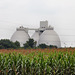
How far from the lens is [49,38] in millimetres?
112312

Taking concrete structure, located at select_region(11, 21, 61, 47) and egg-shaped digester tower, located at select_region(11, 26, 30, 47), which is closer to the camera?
concrete structure, located at select_region(11, 21, 61, 47)

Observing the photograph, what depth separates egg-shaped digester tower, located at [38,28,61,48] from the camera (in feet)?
363

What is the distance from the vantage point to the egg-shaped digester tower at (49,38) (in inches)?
4358

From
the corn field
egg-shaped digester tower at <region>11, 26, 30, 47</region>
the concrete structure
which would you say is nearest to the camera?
the corn field

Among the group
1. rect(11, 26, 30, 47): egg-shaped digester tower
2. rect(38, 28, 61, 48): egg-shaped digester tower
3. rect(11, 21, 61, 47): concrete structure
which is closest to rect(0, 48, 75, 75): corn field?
rect(38, 28, 61, 48): egg-shaped digester tower

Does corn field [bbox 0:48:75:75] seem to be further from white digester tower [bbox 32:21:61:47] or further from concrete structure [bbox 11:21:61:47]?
concrete structure [bbox 11:21:61:47]

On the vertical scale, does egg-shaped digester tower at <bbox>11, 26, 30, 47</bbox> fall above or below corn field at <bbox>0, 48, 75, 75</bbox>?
above

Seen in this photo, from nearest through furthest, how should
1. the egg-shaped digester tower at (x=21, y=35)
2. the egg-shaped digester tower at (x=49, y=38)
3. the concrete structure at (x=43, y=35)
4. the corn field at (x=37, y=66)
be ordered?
the corn field at (x=37, y=66) < the egg-shaped digester tower at (x=49, y=38) < the concrete structure at (x=43, y=35) < the egg-shaped digester tower at (x=21, y=35)

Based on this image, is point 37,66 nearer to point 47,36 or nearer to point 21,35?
point 47,36

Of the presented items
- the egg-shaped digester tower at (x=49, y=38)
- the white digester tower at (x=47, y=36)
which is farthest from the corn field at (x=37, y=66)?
the egg-shaped digester tower at (x=49, y=38)

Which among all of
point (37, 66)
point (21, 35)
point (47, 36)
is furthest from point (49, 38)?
point (37, 66)

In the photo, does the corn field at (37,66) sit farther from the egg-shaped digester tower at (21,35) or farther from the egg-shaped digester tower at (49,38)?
the egg-shaped digester tower at (21,35)

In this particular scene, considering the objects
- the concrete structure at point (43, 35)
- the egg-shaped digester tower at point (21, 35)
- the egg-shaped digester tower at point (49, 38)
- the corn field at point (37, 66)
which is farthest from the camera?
the egg-shaped digester tower at point (21, 35)

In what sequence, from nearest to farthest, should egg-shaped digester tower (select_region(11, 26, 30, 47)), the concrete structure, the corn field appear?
the corn field → the concrete structure → egg-shaped digester tower (select_region(11, 26, 30, 47))
